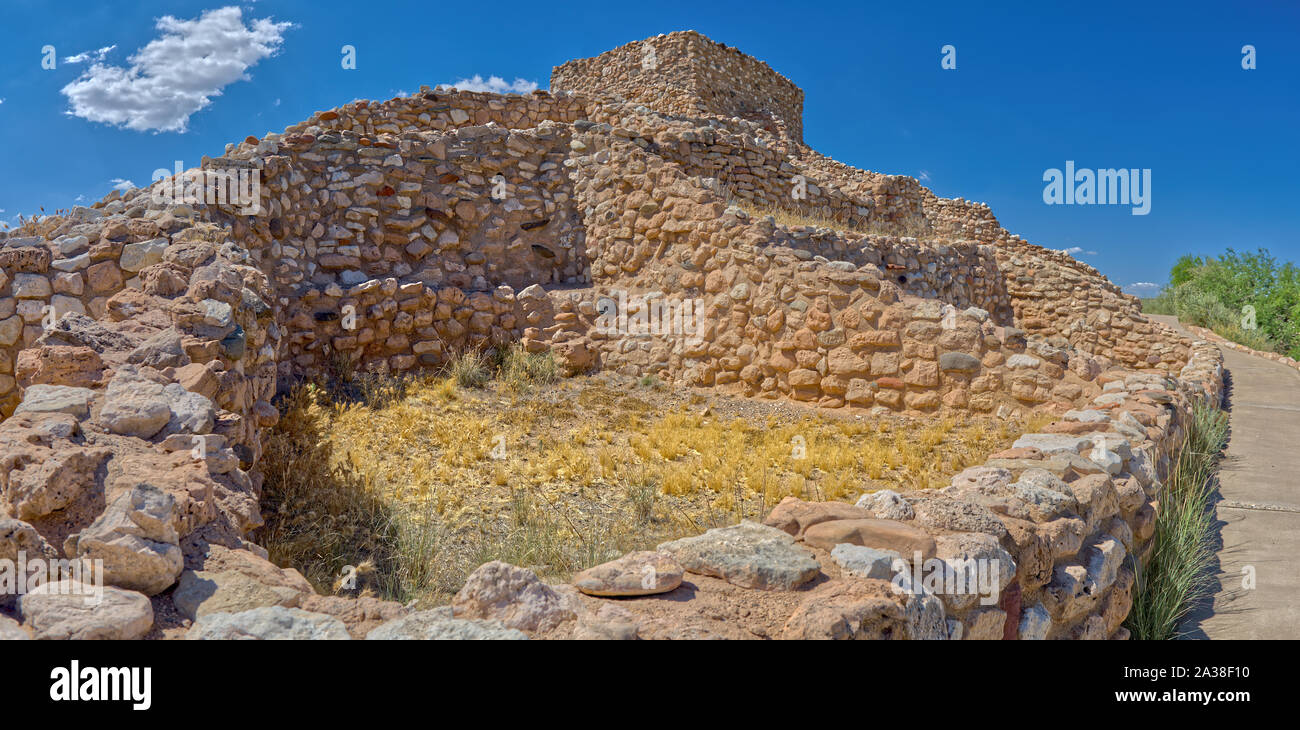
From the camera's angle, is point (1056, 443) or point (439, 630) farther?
point (1056, 443)

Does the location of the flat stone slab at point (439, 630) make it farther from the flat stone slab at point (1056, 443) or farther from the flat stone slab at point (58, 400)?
A: the flat stone slab at point (1056, 443)

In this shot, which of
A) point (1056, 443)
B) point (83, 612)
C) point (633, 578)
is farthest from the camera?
point (1056, 443)

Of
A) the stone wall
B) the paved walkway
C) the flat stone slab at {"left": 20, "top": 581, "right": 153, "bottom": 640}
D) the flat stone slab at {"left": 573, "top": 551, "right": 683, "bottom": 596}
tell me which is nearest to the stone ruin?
the flat stone slab at {"left": 20, "top": 581, "right": 153, "bottom": 640}

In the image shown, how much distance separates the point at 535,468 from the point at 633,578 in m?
3.06

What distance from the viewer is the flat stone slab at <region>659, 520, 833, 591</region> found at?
7.45 feet

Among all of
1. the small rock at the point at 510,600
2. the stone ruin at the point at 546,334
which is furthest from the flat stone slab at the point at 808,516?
the small rock at the point at 510,600

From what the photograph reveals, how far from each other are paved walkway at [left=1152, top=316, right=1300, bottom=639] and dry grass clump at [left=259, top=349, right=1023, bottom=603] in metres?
1.50

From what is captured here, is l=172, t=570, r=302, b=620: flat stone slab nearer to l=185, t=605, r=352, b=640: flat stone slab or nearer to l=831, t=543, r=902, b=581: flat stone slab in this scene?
l=185, t=605, r=352, b=640: flat stone slab

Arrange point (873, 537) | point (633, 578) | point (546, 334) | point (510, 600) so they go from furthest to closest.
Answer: point (546, 334), point (873, 537), point (633, 578), point (510, 600)

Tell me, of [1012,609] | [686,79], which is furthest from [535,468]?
[686,79]

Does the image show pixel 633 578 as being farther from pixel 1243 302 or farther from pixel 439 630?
pixel 1243 302

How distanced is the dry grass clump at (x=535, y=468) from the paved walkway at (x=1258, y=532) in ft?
4.94

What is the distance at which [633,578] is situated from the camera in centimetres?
218
